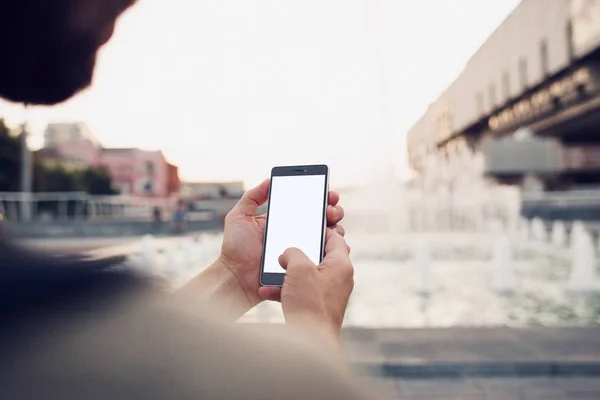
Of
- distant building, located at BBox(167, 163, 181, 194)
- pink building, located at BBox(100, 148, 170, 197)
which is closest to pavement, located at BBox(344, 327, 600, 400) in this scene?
pink building, located at BBox(100, 148, 170, 197)

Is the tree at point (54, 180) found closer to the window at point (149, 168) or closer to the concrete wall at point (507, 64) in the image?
the window at point (149, 168)

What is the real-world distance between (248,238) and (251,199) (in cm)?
10

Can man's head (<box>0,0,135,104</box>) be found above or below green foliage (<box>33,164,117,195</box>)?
below

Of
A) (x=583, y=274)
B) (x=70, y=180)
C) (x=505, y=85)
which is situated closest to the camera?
(x=583, y=274)

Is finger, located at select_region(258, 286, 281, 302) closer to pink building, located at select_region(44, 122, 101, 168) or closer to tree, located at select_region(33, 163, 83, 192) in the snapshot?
tree, located at select_region(33, 163, 83, 192)

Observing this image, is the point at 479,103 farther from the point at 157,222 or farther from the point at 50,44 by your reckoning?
the point at 50,44

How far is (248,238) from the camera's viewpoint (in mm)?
1356

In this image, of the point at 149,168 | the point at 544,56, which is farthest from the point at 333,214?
the point at 149,168

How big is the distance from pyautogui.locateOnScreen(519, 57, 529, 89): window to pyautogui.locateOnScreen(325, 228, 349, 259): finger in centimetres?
4165

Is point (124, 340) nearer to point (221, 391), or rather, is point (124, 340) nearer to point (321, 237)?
point (221, 391)

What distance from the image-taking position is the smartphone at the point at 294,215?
1.23 metres

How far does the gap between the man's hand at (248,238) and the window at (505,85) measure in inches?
1768

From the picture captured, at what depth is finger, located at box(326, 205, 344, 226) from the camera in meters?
1.31

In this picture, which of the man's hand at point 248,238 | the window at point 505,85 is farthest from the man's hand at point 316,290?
the window at point 505,85
